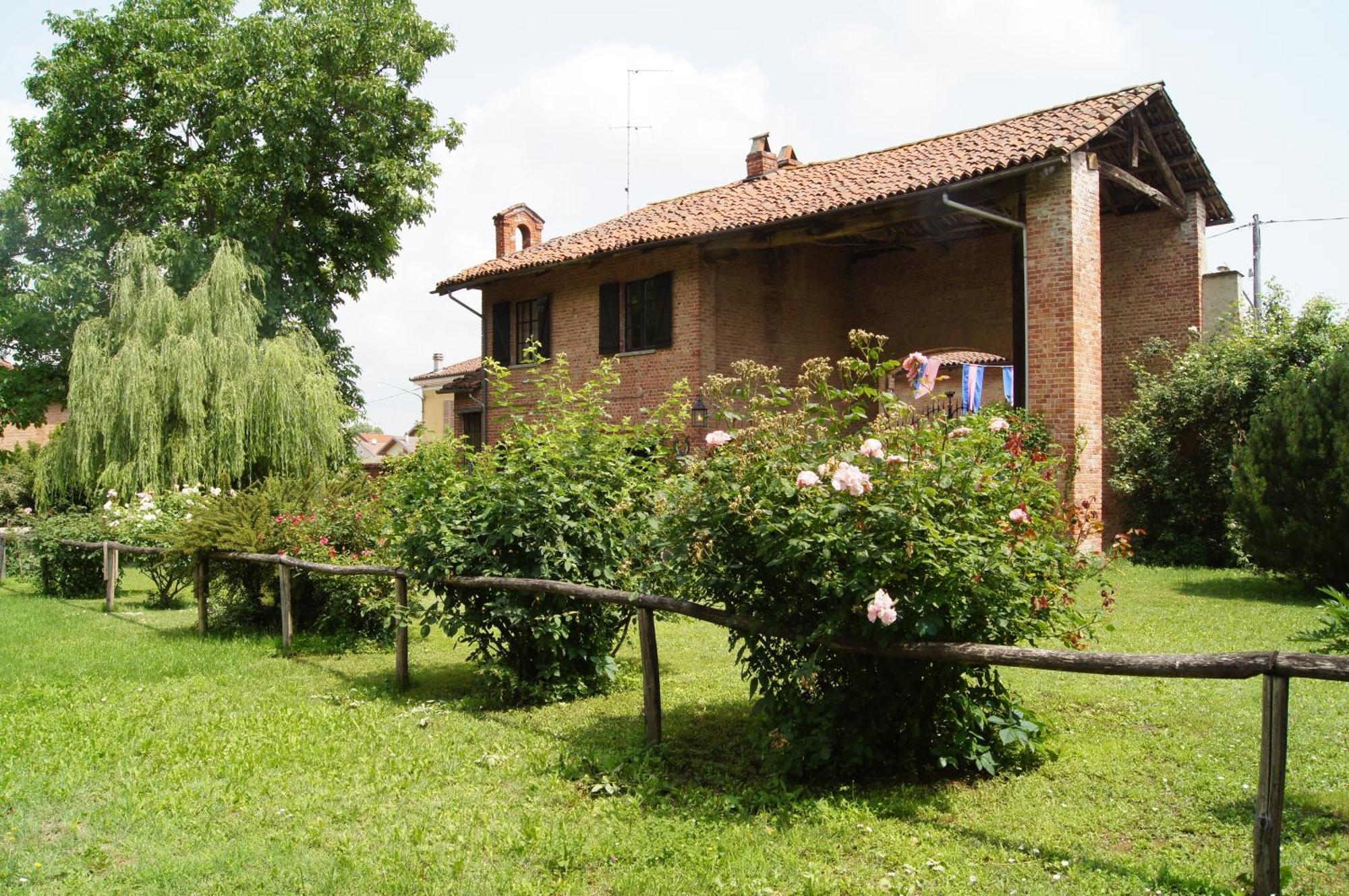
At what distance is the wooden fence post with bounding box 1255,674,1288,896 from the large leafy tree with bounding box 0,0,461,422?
858 inches

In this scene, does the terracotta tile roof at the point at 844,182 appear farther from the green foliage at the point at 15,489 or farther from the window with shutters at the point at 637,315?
the green foliage at the point at 15,489

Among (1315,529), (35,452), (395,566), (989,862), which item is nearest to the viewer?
(989,862)

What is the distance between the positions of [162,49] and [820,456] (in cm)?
2386

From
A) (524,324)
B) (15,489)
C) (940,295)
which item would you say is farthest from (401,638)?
(15,489)

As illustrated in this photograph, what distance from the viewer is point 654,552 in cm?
550

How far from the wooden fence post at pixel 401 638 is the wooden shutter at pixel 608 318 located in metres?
12.1

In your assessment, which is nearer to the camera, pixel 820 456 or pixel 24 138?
pixel 820 456

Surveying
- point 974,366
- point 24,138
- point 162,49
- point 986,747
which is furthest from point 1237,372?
point 24,138

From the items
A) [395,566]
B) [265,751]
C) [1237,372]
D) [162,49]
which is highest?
[162,49]

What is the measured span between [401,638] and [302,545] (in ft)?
8.40

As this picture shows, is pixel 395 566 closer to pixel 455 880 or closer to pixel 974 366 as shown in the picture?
pixel 455 880

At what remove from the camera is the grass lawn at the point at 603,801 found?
149 inches

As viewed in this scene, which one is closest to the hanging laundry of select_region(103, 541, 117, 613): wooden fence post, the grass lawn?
the grass lawn

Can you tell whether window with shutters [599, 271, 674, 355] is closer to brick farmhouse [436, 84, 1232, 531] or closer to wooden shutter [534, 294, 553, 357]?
brick farmhouse [436, 84, 1232, 531]
